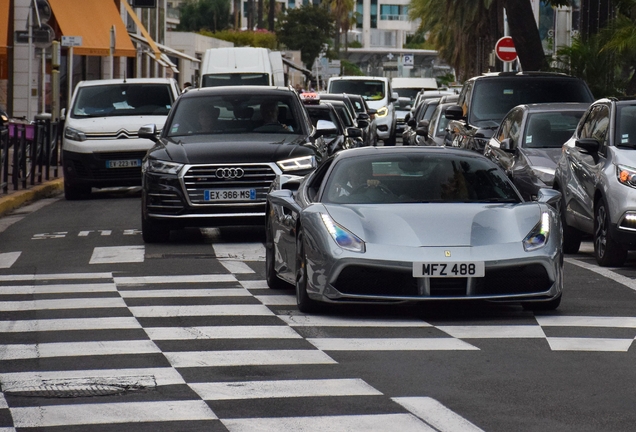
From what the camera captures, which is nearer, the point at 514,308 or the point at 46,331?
the point at 46,331

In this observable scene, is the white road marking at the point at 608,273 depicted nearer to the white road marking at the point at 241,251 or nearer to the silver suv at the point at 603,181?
the silver suv at the point at 603,181

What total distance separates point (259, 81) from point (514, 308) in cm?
3174

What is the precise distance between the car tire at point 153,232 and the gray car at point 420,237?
501 centimetres

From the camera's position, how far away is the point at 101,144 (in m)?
23.2

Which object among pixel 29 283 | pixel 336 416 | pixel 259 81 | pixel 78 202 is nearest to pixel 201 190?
pixel 29 283

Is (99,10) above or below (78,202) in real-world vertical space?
above

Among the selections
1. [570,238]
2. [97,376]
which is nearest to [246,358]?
[97,376]

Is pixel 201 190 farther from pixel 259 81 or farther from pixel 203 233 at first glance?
pixel 259 81

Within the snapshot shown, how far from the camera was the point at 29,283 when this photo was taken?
1245cm

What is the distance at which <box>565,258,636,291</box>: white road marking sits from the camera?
12.1m

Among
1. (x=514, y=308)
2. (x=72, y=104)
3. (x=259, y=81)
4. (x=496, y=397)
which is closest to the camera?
(x=496, y=397)

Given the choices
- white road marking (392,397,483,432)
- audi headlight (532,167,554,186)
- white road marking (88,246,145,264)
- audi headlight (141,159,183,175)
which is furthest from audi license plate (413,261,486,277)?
audi headlight (532,167,554,186)

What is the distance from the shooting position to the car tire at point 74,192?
921 inches

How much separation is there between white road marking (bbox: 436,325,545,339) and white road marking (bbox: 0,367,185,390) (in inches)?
81.4
